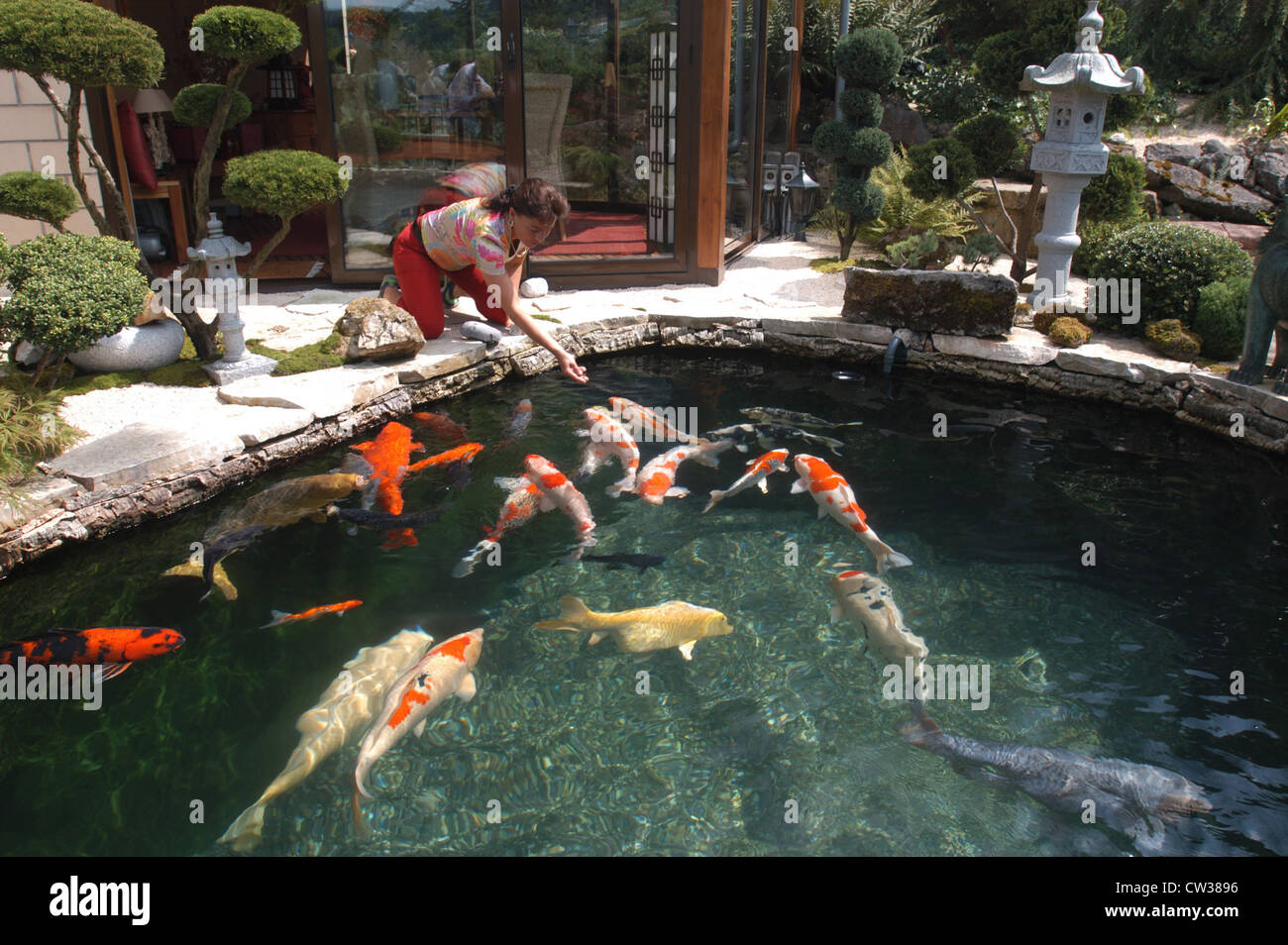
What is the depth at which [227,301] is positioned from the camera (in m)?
7.11

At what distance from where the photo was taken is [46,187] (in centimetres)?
636

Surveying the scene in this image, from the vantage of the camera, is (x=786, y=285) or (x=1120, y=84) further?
(x=786, y=285)

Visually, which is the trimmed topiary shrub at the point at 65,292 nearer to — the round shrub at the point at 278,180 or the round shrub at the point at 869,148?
the round shrub at the point at 278,180

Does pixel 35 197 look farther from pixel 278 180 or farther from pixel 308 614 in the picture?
pixel 308 614

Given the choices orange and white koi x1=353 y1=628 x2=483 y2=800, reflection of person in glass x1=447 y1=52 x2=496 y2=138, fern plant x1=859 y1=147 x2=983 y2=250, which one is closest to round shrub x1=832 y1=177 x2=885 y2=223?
fern plant x1=859 y1=147 x2=983 y2=250

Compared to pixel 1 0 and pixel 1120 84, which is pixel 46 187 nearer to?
pixel 1 0

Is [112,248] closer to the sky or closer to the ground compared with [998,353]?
closer to the sky

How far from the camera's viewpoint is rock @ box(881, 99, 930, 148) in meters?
17.0

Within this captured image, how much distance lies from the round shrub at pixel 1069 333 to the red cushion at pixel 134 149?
9.41 meters

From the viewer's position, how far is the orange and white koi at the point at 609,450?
621 cm

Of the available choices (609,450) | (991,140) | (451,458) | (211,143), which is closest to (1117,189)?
(991,140)

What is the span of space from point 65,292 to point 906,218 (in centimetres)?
984

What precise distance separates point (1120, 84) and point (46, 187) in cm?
912
